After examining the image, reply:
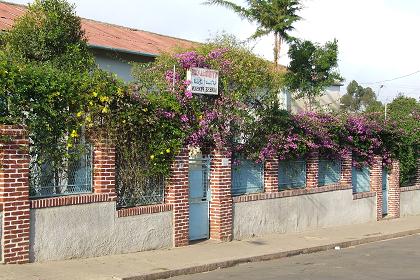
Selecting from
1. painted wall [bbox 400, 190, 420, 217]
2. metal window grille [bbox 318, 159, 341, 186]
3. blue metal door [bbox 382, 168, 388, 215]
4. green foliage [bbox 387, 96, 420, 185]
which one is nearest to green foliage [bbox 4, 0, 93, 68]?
metal window grille [bbox 318, 159, 341, 186]

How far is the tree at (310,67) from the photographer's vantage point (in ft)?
75.3

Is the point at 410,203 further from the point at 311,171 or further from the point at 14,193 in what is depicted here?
the point at 14,193

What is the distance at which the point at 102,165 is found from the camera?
11.0 metres

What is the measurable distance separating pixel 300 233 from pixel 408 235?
376 centimetres

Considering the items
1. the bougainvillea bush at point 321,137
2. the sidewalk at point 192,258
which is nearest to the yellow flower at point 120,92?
the sidewalk at point 192,258

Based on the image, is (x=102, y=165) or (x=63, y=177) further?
(x=102, y=165)

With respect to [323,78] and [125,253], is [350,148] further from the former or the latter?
[125,253]

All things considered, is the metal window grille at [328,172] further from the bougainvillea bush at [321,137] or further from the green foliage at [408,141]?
the green foliage at [408,141]

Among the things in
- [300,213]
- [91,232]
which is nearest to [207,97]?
[91,232]

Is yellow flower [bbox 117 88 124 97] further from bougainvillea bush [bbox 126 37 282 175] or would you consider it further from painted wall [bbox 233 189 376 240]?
painted wall [bbox 233 189 376 240]

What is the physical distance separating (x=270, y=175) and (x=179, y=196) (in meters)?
3.58

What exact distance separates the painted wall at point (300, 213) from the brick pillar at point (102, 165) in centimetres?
399

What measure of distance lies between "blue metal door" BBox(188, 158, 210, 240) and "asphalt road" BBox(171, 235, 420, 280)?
1.97 m

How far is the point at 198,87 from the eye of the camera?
41.9 feet
